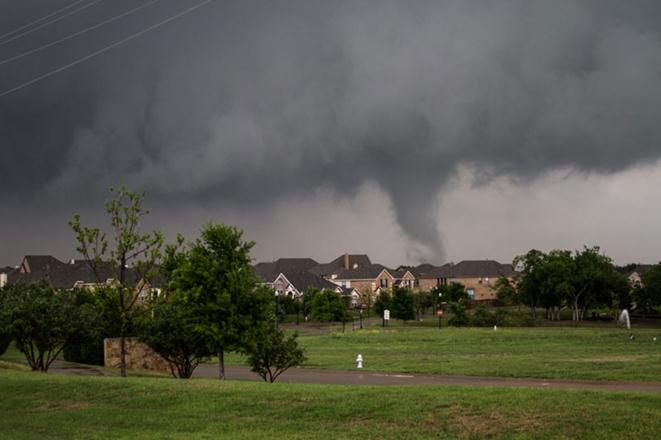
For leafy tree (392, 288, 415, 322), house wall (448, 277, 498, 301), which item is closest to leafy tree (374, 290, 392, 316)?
leafy tree (392, 288, 415, 322)

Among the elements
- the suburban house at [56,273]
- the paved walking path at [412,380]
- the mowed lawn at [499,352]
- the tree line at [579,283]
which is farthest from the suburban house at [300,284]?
the paved walking path at [412,380]

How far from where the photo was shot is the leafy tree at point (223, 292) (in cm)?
3116

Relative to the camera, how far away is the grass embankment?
1559cm

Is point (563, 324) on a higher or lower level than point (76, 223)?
lower

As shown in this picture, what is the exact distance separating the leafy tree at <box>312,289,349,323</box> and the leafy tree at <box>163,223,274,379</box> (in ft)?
214

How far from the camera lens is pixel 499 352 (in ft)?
167

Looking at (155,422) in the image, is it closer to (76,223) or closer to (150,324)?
(150,324)

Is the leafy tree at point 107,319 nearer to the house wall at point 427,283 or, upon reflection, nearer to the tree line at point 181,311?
the tree line at point 181,311

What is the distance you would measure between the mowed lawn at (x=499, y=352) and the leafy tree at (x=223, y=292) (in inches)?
417

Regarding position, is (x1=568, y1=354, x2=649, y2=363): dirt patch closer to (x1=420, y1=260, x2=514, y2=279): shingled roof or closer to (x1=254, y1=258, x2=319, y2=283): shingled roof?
(x1=420, y1=260, x2=514, y2=279): shingled roof

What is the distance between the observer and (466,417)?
53.9 ft

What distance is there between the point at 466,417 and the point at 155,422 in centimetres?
792

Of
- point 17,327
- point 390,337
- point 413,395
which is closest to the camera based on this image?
point 413,395

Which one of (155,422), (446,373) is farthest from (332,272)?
(155,422)
